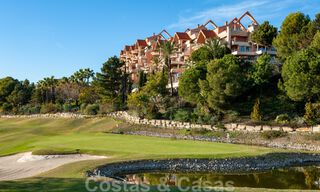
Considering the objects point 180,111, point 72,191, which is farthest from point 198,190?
point 180,111

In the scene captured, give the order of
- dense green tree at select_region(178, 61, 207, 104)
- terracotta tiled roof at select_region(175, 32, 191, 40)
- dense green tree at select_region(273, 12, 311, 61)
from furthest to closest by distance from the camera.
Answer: terracotta tiled roof at select_region(175, 32, 191, 40)
dense green tree at select_region(273, 12, 311, 61)
dense green tree at select_region(178, 61, 207, 104)

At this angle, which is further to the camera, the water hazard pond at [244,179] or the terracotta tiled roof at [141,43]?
the terracotta tiled roof at [141,43]

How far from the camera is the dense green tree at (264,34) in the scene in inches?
2408

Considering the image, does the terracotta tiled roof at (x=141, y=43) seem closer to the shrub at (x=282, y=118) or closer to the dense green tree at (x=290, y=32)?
the dense green tree at (x=290, y=32)

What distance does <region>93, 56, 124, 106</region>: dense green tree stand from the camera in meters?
68.3

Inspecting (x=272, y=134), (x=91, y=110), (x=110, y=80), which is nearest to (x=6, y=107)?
(x=91, y=110)

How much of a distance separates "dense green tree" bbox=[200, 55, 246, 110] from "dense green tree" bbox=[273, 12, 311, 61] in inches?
405

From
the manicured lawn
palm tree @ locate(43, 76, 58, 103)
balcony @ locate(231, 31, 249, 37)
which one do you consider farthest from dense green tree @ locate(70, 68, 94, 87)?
the manicured lawn

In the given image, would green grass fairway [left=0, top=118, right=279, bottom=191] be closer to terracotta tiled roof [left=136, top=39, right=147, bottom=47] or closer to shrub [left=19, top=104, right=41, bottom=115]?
shrub [left=19, top=104, right=41, bottom=115]

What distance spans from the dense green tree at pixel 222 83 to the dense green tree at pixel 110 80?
940 inches

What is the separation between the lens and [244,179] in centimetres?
2245

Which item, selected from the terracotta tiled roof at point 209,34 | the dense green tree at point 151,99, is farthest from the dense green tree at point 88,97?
the terracotta tiled roof at point 209,34

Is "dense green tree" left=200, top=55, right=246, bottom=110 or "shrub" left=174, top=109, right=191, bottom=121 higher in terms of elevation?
"dense green tree" left=200, top=55, right=246, bottom=110

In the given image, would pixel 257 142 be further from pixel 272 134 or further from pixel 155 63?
pixel 155 63
